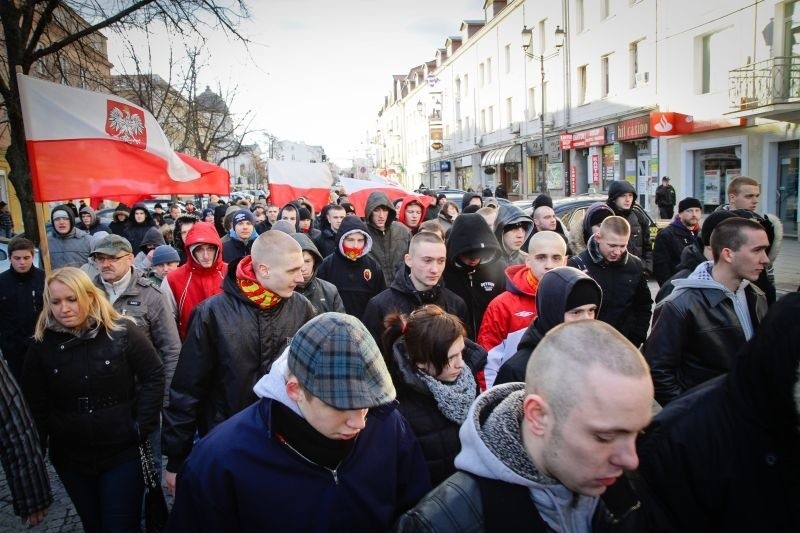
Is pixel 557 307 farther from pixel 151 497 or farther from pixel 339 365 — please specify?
pixel 151 497

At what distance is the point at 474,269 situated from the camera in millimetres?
4961

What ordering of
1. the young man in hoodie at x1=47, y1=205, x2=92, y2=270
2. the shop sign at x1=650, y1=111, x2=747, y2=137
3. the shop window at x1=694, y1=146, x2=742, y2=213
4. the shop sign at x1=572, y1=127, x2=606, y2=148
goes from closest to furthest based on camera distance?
the young man in hoodie at x1=47, y1=205, x2=92, y2=270 < the shop window at x1=694, y1=146, x2=742, y2=213 < the shop sign at x1=650, y1=111, x2=747, y2=137 < the shop sign at x1=572, y1=127, x2=606, y2=148

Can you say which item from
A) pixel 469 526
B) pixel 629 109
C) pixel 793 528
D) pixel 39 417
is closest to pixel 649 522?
pixel 793 528

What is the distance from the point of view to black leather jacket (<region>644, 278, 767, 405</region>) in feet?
10.3

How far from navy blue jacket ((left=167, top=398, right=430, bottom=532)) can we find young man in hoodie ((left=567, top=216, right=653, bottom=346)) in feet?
11.0

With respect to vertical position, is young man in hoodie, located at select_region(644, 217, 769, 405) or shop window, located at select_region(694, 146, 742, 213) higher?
shop window, located at select_region(694, 146, 742, 213)

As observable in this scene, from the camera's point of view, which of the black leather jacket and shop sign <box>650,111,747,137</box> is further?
shop sign <box>650,111,747,137</box>

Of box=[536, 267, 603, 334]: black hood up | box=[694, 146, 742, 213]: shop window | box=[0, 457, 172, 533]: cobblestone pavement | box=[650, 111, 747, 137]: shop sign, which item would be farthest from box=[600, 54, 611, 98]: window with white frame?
box=[0, 457, 172, 533]: cobblestone pavement

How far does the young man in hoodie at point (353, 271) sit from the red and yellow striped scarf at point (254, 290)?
8.40 ft

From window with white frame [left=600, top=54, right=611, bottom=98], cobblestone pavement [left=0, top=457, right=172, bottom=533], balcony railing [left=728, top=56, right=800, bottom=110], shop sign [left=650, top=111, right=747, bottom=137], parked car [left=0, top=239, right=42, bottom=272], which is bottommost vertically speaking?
cobblestone pavement [left=0, top=457, right=172, bottom=533]

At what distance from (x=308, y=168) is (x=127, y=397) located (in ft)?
28.1

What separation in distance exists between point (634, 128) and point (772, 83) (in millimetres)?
7183

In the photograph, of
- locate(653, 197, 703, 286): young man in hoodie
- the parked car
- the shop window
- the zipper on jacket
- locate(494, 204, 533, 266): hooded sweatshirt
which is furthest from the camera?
the shop window

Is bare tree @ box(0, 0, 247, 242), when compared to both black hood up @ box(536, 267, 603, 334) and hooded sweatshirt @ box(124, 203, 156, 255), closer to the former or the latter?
hooded sweatshirt @ box(124, 203, 156, 255)
